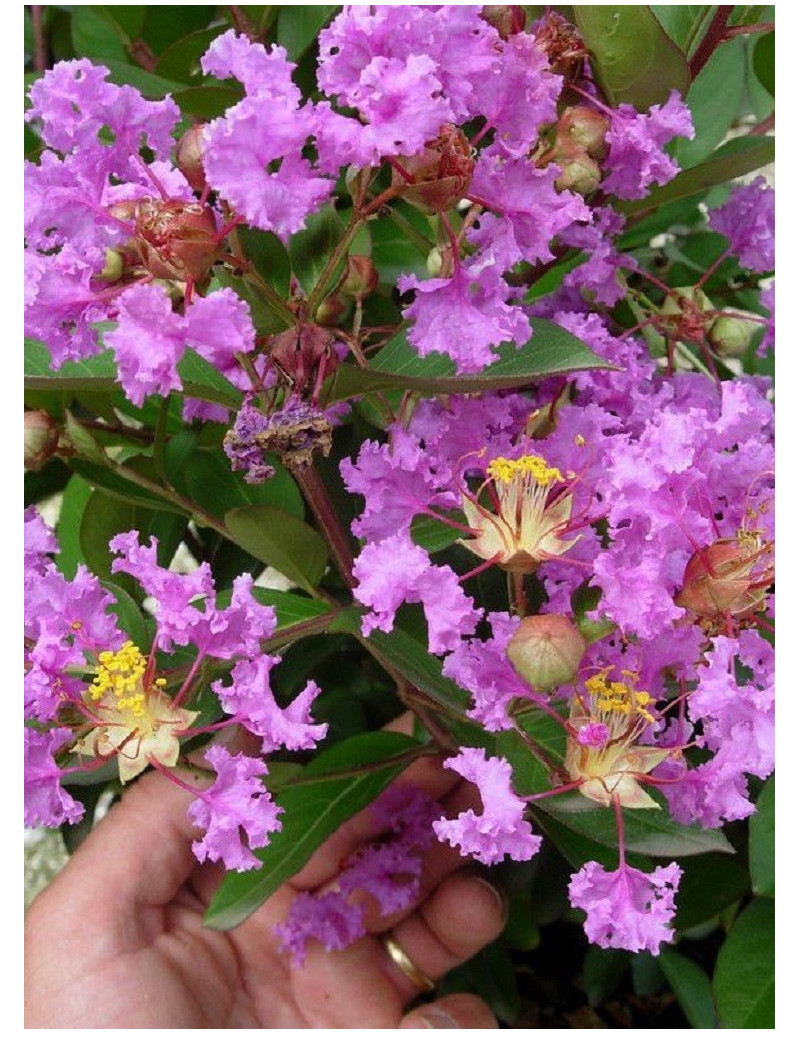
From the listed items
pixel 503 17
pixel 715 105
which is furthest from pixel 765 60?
pixel 503 17

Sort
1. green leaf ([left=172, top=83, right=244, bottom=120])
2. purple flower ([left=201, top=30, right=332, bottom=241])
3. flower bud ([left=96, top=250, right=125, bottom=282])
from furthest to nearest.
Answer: green leaf ([left=172, top=83, right=244, bottom=120]), flower bud ([left=96, top=250, right=125, bottom=282]), purple flower ([left=201, top=30, right=332, bottom=241])

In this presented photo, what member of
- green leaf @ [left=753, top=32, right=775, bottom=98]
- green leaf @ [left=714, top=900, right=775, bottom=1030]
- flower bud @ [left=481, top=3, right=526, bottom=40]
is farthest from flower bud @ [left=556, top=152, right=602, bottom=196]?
green leaf @ [left=714, top=900, right=775, bottom=1030]

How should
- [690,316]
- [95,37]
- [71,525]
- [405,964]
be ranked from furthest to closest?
[405,964], [95,37], [71,525], [690,316]

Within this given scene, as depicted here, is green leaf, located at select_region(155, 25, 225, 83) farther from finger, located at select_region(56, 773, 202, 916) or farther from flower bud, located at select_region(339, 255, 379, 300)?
finger, located at select_region(56, 773, 202, 916)

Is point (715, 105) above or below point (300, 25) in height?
below

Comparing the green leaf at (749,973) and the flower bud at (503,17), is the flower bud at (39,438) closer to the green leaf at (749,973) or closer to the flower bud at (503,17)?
the flower bud at (503,17)

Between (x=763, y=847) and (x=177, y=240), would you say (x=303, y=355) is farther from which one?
(x=763, y=847)

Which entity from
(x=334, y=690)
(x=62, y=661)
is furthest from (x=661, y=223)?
(x=62, y=661)
